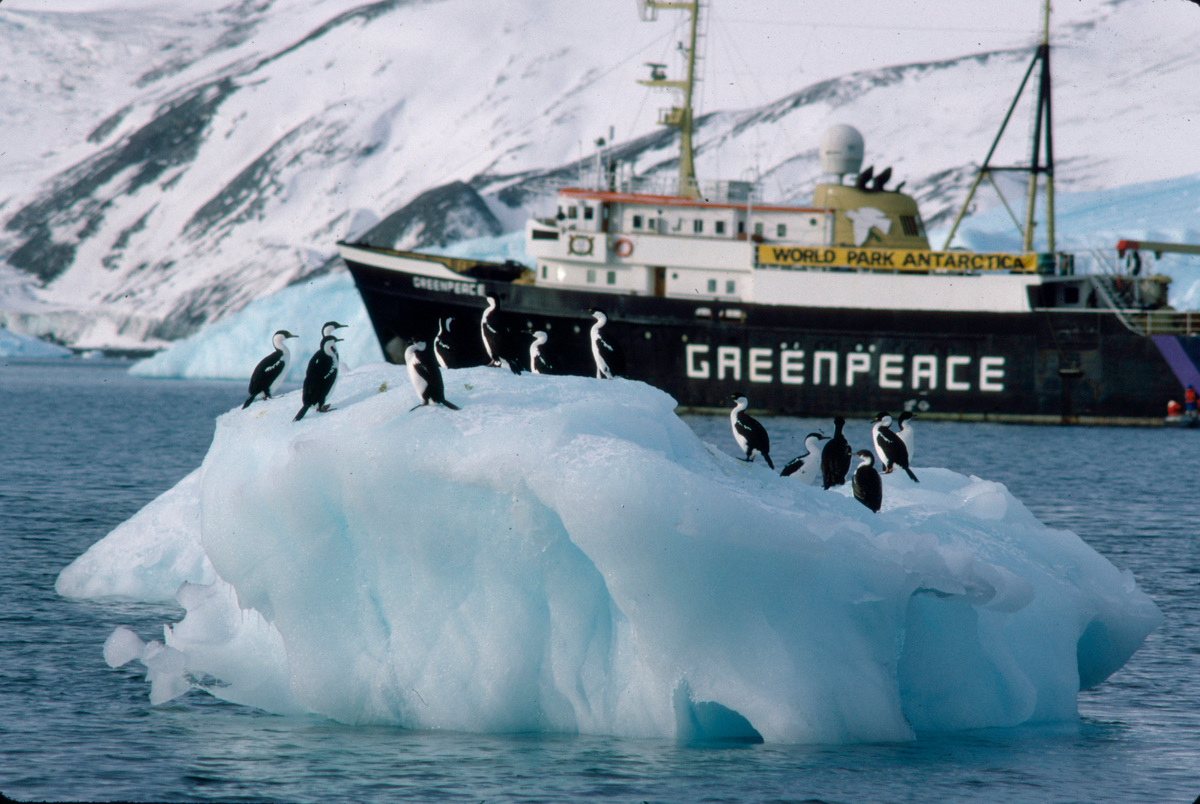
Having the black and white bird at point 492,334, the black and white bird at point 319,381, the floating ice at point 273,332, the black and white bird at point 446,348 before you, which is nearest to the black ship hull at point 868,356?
the floating ice at point 273,332

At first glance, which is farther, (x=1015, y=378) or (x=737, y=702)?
(x=1015, y=378)

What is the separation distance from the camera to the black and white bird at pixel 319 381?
978 centimetres

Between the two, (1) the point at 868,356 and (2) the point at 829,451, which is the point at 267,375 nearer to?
(2) the point at 829,451

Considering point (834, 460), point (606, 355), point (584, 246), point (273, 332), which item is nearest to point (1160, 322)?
point (584, 246)

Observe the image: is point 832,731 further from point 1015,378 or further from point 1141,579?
point 1015,378

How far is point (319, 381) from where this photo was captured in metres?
9.95

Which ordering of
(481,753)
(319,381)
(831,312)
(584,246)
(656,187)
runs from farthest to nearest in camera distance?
1. (656,187)
2. (584,246)
3. (831,312)
4. (319,381)
5. (481,753)

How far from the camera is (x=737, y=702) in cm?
873

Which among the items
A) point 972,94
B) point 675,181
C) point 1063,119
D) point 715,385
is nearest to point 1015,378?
point 715,385

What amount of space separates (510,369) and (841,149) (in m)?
38.4

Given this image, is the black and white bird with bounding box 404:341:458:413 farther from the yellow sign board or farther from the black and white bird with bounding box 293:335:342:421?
the yellow sign board

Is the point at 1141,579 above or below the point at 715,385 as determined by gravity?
below

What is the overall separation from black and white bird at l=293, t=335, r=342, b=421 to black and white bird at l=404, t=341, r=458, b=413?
0.93 meters

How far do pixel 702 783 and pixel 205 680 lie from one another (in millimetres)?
4979
